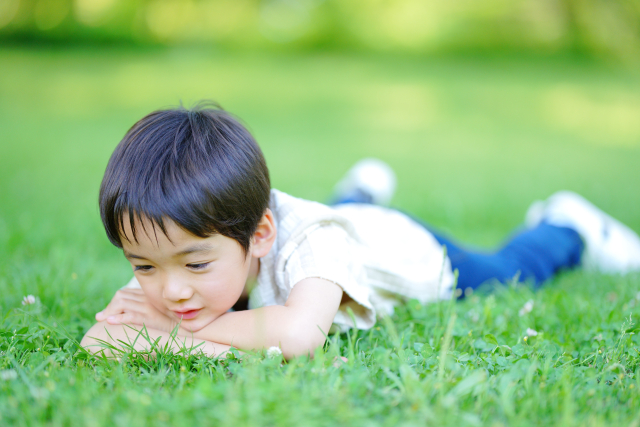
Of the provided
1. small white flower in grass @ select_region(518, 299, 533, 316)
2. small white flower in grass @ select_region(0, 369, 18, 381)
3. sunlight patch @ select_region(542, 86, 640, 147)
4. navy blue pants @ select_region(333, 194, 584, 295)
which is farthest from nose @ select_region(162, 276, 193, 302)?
sunlight patch @ select_region(542, 86, 640, 147)

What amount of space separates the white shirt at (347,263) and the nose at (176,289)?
0.41 metres

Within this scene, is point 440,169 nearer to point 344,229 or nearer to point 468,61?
point 344,229

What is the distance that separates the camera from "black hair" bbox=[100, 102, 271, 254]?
5.90 ft

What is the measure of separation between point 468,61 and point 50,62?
1481cm

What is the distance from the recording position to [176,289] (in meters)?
1.83

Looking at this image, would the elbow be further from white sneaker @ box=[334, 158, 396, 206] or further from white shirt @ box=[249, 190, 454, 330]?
white sneaker @ box=[334, 158, 396, 206]

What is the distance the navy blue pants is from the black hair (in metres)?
1.40

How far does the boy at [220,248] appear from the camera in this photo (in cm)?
180

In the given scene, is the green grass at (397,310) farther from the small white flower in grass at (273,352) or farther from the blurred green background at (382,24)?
the blurred green background at (382,24)

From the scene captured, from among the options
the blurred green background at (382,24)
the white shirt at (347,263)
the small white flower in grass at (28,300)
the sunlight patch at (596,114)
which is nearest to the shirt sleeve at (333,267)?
the white shirt at (347,263)

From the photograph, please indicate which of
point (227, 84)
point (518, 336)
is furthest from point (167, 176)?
point (227, 84)

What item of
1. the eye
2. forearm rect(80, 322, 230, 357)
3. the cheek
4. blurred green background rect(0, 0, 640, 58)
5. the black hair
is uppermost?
blurred green background rect(0, 0, 640, 58)

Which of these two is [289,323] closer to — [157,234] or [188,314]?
[188,314]

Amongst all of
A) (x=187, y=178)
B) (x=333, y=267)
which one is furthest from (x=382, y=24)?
(x=187, y=178)
